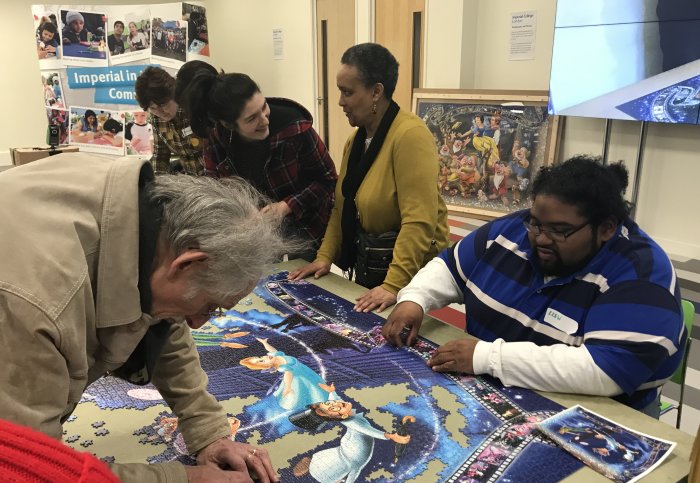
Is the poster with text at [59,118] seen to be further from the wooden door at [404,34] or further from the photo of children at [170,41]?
the wooden door at [404,34]

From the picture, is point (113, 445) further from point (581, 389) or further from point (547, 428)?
point (581, 389)

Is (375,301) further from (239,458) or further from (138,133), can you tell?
(138,133)

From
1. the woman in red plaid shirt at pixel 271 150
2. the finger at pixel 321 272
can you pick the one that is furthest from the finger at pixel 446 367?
the woman in red plaid shirt at pixel 271 150

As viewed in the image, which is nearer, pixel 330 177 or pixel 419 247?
pixel 419 247

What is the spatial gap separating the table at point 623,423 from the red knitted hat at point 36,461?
98 cm

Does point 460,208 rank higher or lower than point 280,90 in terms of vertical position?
lower

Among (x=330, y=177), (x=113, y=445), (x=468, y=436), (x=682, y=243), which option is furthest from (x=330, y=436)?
(x=682, y=243)

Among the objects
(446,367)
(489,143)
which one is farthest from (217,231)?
(489,143)

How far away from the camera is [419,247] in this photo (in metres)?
2.16

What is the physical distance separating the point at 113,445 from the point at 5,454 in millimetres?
907

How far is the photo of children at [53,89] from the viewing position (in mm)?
6707

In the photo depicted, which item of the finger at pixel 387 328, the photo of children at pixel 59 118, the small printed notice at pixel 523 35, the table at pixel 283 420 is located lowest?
Answer: the table at pixel 283 420

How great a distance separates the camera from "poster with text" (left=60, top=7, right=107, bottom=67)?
6.61 m

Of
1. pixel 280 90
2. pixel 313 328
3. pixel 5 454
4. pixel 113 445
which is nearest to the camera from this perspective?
pixel 5 454
